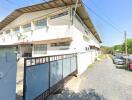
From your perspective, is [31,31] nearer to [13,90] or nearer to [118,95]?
[118,95]

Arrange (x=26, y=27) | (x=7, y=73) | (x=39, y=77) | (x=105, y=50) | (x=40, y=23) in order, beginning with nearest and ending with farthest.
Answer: (x=7, y=73) < (x=39, y=77) < (x=40, y=23) < (x=26, y=27) < (x=105, y=50)

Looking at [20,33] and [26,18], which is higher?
[26,18]

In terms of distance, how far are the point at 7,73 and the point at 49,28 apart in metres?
12.9

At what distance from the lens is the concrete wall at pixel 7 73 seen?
3773 mm

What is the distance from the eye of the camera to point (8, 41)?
23125mm

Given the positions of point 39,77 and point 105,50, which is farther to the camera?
point 105,50

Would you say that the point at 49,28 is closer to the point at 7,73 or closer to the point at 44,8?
the point at 44,8

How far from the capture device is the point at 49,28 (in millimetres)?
16516

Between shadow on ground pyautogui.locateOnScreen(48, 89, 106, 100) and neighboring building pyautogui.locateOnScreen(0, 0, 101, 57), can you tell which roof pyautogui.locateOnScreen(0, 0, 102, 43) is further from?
shadow on ground pyautogui.locateOnScreen(48, 89, 106, 100)

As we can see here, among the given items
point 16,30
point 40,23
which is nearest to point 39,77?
point 40,23

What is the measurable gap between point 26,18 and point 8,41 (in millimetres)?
4925

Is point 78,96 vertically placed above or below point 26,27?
below

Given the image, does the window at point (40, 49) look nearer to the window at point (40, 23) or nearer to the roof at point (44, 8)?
the window at point (40, 23)

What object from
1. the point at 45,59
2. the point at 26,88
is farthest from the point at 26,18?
the point at 26,88
